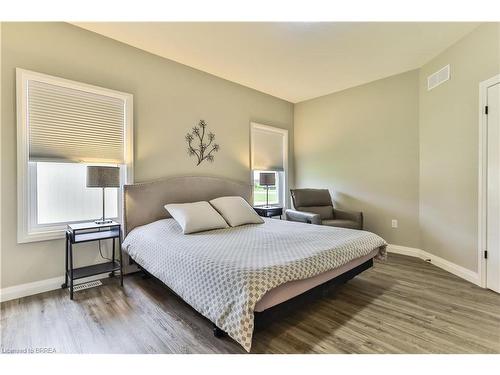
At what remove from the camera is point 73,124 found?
2561mm

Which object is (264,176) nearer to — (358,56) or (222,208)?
(222,208)

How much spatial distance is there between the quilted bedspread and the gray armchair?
102 centimetres

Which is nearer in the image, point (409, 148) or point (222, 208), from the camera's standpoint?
point (222, 208)

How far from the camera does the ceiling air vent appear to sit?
9.77ft

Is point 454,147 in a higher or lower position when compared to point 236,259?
higher

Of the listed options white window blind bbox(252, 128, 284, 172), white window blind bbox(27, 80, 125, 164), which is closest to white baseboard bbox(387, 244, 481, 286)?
white window blind bbox(252, 128, 284, 172)

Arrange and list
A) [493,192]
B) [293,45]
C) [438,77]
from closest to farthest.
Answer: [493,192] < [293,45] < [438,77]

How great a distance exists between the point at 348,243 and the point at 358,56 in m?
2.45

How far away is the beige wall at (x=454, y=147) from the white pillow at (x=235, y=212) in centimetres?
234

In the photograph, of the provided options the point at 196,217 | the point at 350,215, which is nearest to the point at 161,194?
the point at 196,217

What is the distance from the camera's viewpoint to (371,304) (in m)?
2.17

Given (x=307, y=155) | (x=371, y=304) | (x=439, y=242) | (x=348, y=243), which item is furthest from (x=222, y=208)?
(x=439, y=242)

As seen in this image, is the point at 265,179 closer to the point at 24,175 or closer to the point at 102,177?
the point at 102,177

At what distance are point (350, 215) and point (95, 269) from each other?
348 cm
